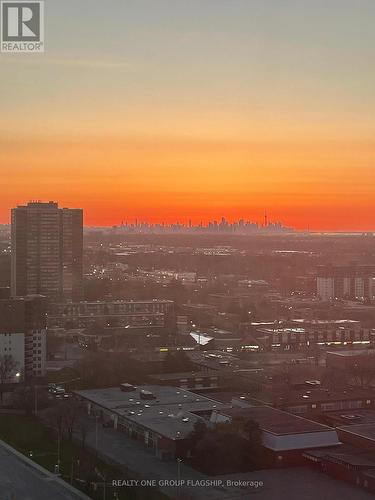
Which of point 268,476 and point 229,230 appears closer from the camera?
point 268,476

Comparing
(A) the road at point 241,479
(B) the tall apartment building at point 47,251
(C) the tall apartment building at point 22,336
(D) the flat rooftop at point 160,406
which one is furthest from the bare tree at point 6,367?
(B) the tall apartment building at point 47,251

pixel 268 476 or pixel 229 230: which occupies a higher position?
pixel 229 230

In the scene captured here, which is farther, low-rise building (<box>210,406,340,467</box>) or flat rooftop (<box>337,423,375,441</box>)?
flat rooftop (<box>337,423,375,441</box>)

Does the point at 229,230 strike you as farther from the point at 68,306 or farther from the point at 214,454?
the point at 214,454

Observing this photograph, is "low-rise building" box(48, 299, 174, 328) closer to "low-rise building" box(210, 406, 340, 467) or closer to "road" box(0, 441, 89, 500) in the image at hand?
"low-rise building" box(210, 406, 340, 467)

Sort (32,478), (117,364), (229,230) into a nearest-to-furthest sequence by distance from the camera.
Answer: (32,478) < (117,364) < (229,230)

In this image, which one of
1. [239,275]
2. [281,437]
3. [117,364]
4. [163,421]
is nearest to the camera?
[281,437]

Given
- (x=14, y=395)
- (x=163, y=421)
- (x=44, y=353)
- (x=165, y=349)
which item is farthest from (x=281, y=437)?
(x=165, y=349)

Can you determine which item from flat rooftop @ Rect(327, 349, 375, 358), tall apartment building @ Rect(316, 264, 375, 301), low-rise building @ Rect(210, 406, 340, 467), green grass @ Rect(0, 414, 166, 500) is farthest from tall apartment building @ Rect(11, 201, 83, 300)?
low-rise building @ Rect(210, 406, 340, 467)


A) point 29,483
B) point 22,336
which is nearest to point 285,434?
point 29,483
